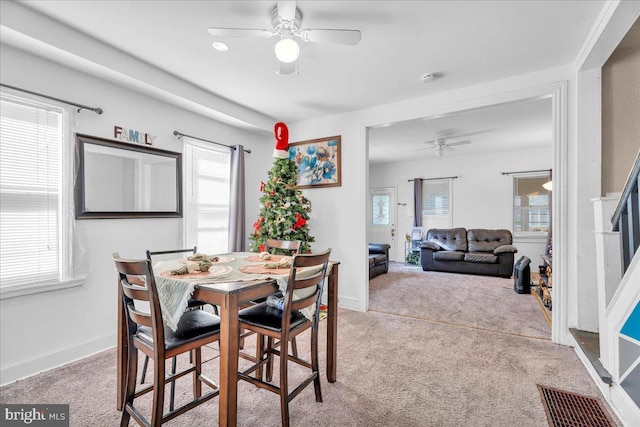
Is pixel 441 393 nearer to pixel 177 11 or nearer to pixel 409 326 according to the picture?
pixel 409 326

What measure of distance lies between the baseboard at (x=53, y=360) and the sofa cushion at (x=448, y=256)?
5683mm

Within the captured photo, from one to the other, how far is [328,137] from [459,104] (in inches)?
64.5

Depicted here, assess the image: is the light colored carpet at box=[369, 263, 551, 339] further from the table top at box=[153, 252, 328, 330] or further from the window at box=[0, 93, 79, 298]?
the window at box=[0, 93, 79, 298]

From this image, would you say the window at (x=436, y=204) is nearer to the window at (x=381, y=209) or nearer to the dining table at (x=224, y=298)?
the window at (x=381, y=209)

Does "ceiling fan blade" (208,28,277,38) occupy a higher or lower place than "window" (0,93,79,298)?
higher

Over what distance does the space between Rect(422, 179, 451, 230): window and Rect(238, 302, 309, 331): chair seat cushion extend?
6253 mm

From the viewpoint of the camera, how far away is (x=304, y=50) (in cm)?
247

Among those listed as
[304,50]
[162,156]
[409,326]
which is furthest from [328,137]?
[409,326]

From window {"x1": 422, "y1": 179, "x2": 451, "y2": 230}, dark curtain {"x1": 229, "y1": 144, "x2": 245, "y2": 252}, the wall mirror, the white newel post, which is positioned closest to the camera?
the white newel post

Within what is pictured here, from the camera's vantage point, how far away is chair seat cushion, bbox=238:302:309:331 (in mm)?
1692

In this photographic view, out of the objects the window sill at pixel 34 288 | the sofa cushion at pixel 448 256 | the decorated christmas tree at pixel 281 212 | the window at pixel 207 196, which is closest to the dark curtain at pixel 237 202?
the window at pixel 207 196

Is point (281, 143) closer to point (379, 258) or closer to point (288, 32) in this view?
point (288, 32)

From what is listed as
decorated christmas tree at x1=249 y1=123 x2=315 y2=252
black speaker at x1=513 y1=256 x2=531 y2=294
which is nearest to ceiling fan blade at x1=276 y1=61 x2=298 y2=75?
decorated christmas tree at x1=249 y1=123 x2=315 y2=252

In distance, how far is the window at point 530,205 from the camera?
20.6 feet
